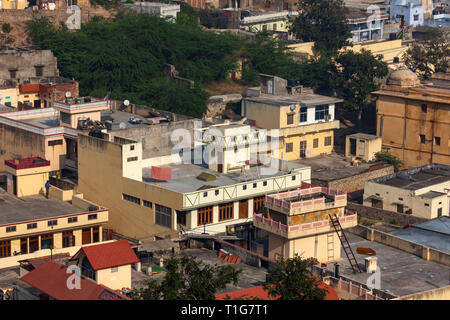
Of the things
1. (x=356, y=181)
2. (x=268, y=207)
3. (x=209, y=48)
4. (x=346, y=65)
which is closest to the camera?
(x=268, y=207)

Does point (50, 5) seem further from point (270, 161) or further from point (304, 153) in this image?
point (270, 161)

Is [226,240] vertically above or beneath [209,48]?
beneath

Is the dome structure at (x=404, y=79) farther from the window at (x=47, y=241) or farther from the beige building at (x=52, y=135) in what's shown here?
the window at (x=47, y=241)

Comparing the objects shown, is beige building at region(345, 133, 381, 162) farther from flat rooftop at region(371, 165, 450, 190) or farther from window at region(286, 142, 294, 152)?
flat rooftop at region(371, 165, 450, 190)

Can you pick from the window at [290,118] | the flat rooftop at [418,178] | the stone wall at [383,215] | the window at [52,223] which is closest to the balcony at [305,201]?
the stone wall at [383,215]

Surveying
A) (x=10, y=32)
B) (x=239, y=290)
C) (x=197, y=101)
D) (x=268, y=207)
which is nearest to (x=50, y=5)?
(x=10, y=32)

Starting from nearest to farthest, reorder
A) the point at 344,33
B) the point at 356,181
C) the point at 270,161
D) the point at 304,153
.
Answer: the point at 270,161
the point at 356,181
the point at 304,153
the point at 344,33
